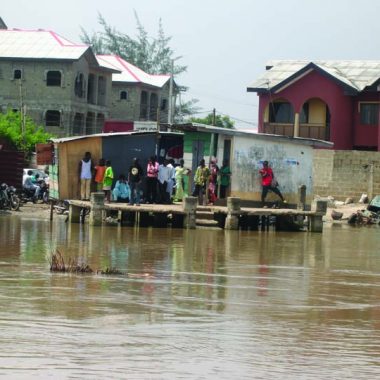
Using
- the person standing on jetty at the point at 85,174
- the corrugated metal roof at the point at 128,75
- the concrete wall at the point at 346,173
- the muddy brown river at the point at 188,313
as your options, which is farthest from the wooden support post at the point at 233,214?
the corrugated metal roof at the point at 128,75

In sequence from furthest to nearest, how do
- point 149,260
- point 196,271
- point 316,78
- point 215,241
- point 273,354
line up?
point 316,78 → point 215,241 → point 149,260 → point 196,271 → point 273,354

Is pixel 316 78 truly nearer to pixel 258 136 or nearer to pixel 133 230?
pixel 258 136

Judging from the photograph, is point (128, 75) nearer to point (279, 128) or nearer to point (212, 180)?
point (279, 128)

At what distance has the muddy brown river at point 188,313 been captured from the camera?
1003 cm

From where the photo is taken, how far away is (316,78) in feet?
174

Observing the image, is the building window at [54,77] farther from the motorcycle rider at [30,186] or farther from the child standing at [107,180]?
the child standing at [107,180]

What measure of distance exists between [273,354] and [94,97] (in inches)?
2420

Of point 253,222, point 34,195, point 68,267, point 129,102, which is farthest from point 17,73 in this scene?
point 68,267

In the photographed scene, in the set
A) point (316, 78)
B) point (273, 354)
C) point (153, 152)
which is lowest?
point (273, 354)

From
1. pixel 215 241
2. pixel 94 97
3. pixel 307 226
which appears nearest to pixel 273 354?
pixel 215 241

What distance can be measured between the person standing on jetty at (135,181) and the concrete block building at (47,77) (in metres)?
35.8

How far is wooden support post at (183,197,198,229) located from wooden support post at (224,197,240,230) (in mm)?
836

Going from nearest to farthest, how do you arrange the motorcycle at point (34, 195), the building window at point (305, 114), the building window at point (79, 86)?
the motorcycle at point (34, 195) < the building window at point (305, 114) < the building window at point (79, 86)

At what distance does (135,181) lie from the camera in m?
28.6
